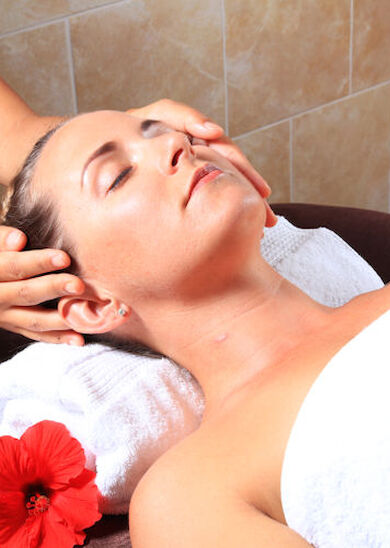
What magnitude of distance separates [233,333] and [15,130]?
637 millimetres

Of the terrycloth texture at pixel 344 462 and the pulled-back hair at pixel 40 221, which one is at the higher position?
the pulled-back hair at pixel 40 221

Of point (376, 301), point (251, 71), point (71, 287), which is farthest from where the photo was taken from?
point (251, 71)

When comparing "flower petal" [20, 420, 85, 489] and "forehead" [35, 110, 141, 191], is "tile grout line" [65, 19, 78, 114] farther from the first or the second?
"flower petal" [20, 420, 85, 489]

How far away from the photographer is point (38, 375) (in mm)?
1339

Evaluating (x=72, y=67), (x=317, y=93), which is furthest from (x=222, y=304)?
(x=317, y=93)

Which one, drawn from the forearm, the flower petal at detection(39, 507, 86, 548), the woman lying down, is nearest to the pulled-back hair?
the woman lying down

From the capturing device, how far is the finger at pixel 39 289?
1.26 meters

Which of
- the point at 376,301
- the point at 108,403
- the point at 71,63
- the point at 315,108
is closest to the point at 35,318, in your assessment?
the point at 108,403

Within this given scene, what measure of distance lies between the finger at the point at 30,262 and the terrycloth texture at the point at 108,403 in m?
0.16

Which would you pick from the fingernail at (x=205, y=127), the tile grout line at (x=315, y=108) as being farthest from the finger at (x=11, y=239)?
the tile grout line at (x=315, y=108)

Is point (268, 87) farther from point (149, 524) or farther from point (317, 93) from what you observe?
point (149, 524)

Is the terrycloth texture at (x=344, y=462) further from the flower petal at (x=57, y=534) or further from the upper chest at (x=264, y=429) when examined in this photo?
the flower petal at (x=57, y=534)

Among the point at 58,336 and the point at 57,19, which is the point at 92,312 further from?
the point at 57,19

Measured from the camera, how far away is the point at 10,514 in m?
1.17
